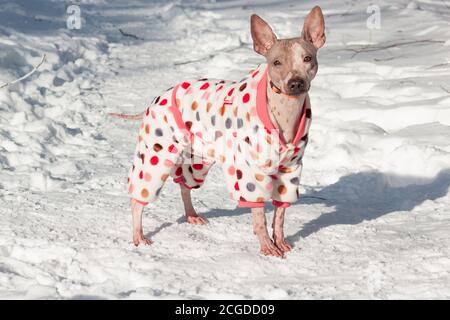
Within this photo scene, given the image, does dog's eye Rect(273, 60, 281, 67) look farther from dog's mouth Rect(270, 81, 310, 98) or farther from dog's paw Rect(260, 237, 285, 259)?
dog's paw Rect(260, 237, 285, 259)

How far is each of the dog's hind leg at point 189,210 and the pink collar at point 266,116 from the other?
0.98m

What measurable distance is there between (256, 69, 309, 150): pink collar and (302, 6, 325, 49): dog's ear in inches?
11.7

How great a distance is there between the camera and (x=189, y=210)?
16.0 feet

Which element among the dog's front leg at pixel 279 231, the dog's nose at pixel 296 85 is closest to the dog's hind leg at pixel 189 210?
the dog's front leg at pixel 279 231

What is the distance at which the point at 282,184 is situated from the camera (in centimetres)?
429

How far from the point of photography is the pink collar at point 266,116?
405 centimetres

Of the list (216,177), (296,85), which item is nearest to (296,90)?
(296,85)

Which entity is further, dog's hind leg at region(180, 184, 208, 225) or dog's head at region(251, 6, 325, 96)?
dog's hind leg at region(180, 184, 208, 225)

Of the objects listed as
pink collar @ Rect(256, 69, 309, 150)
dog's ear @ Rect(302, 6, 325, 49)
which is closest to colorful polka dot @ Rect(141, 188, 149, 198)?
pink collar @ Rect(256, 69, 309, 150)

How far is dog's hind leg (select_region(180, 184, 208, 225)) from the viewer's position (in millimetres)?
4848

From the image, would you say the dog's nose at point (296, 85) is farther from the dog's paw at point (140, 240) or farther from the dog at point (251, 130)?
the dog's paw at point (140, 240)

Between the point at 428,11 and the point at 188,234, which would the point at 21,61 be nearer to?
the point at 188,234

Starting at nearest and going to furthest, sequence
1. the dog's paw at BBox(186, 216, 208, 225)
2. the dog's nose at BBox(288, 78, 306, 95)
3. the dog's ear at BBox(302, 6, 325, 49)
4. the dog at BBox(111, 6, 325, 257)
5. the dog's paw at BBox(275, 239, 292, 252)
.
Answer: the dog's nose at BBox(288, 78, 306, 95), the dog at BBox(111, 6, 325, 257), the dog's ear at BBox(302, 6, 325, 49), the dog's paw at BBox(275, 239, 292, 252), the dog's paw at BBox(186, 216, 208, 225)
